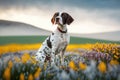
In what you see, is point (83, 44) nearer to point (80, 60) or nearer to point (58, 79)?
point (80, 60)

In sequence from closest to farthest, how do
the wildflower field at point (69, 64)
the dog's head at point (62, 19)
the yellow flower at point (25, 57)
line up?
the wildflower field at point (69, 64) < the yellow flower at point (25, 57) < the dog's head at point (62, 19)

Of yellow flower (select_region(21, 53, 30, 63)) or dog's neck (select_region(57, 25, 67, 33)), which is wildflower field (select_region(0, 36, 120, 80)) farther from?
dog's neck (select_region(57, 25, 67, 33))

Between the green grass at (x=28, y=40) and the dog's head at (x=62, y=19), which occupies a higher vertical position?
the dog's head at (x=62, y=19)

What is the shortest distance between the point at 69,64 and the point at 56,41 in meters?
0.51

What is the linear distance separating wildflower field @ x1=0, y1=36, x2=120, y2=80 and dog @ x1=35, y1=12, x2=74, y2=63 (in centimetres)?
7

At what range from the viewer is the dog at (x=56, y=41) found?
3557 millimetres

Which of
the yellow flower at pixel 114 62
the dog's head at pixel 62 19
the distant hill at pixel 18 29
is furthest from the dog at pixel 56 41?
the yellow flower at pixel 114 62

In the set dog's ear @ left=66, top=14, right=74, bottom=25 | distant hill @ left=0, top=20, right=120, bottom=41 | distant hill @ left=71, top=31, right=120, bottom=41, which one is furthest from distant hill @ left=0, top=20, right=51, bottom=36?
distant hill @ left=71, top=31, right=120, bottom=41

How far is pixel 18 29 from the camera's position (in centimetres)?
367

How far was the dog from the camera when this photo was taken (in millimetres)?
3557

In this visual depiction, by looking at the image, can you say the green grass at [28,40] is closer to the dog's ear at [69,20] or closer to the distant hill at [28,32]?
the distant hill at [28,32]

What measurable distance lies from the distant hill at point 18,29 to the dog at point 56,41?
0.36 feet

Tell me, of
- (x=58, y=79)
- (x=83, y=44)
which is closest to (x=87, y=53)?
(x=83, y=44)

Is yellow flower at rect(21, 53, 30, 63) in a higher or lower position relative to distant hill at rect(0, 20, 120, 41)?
lower
